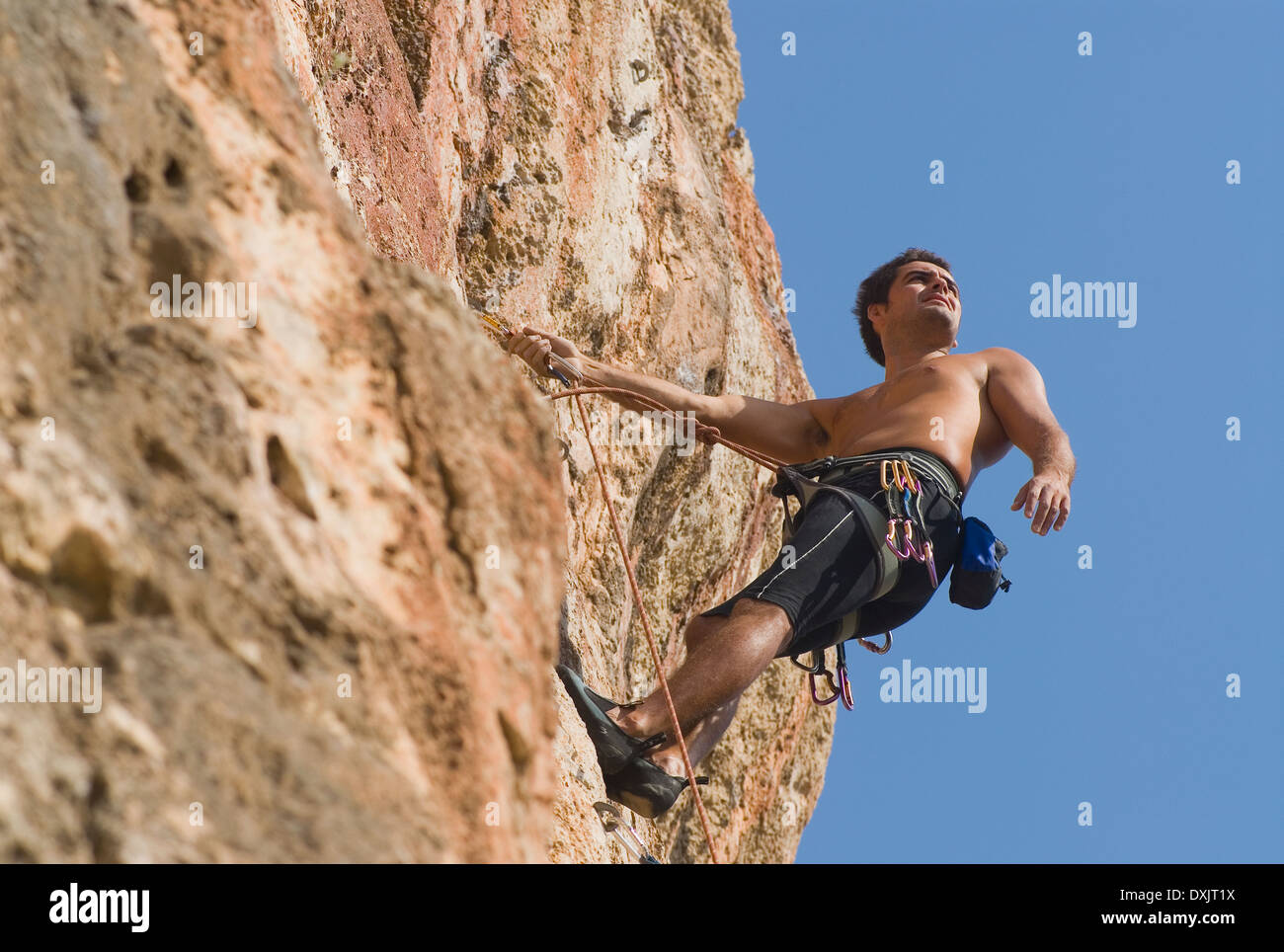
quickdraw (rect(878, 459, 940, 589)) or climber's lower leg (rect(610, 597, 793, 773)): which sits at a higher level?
quickdraw (rect(878, 459, 940, 589))

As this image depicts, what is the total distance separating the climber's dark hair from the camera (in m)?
6.46

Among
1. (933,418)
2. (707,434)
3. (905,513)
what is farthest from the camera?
(707,434)

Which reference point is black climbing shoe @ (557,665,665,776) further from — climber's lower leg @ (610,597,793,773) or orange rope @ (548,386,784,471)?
orange rope @ (548,386,784,471)

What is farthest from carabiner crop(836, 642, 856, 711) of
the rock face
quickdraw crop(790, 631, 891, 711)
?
the rock face

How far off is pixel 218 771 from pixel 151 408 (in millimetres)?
568

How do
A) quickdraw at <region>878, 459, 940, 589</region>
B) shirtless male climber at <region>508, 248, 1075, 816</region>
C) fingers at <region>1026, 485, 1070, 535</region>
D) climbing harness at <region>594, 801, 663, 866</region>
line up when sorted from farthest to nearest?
fingers at <region>1026, 485, 1070, 535</region> < quickdraw at <region>878, 459, 940, 589</region> < shirtless male climber at <region>508, 248, 1075, 816</region> < climbing harness at <region>594, 801, 663, 866</region>

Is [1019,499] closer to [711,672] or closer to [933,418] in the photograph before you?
[933,418]

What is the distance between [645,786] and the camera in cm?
424

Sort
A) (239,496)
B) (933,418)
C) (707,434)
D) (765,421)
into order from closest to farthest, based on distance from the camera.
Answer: (239,496), (933,418), (707,434), (765,421)

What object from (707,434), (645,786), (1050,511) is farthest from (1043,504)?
(645,786)

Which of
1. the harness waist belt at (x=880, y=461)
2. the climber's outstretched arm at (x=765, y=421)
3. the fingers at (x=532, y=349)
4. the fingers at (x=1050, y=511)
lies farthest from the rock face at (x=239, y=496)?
the climber's outstretched arm at (x=765, y=421)

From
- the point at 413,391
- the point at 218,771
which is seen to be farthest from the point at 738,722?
the point at 218,771

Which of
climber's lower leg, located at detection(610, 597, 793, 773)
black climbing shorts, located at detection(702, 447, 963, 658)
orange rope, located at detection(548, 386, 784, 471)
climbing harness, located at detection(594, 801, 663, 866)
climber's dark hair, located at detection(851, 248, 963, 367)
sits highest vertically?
climber's dark hair, located at detection(851, 248, 963, 367)

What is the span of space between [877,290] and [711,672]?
2762mm
